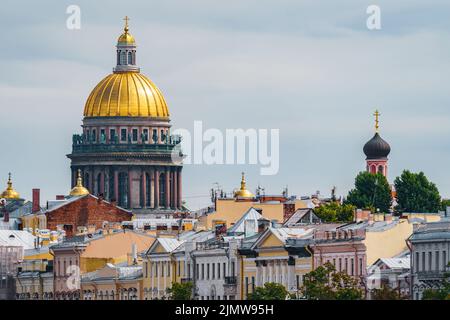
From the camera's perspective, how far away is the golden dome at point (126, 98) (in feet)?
566

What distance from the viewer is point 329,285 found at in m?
80.7

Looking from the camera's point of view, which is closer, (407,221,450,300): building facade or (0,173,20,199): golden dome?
(407,221,450,300): building facade

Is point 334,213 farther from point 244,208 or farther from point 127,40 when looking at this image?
point 127,40

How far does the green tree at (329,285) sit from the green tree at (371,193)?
52.8 m

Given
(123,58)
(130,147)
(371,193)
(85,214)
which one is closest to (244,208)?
(371,193)

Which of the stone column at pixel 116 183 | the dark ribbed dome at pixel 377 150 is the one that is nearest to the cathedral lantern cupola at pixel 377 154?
the dark ribbed dome at pixel 377 150

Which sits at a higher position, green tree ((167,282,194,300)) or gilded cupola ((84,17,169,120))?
gilded cupola ((84,17,169,120))

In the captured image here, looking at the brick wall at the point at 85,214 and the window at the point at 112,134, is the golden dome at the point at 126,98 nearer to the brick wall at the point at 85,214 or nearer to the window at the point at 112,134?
the window at the point at 112,134

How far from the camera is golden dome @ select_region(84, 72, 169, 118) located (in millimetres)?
172375

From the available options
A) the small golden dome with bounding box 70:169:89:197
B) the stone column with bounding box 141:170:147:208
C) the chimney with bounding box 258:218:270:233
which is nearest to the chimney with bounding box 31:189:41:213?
the small golden dome with bounding box 70:169:89:197

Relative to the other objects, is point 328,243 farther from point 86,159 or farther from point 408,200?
point 86,159

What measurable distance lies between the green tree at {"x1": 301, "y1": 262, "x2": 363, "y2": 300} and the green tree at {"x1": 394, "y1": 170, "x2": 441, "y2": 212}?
53.6m

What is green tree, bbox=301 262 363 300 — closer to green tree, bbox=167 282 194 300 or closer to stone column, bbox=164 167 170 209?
green tree, bbox=167 282 194 300

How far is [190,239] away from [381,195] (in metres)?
34.1
